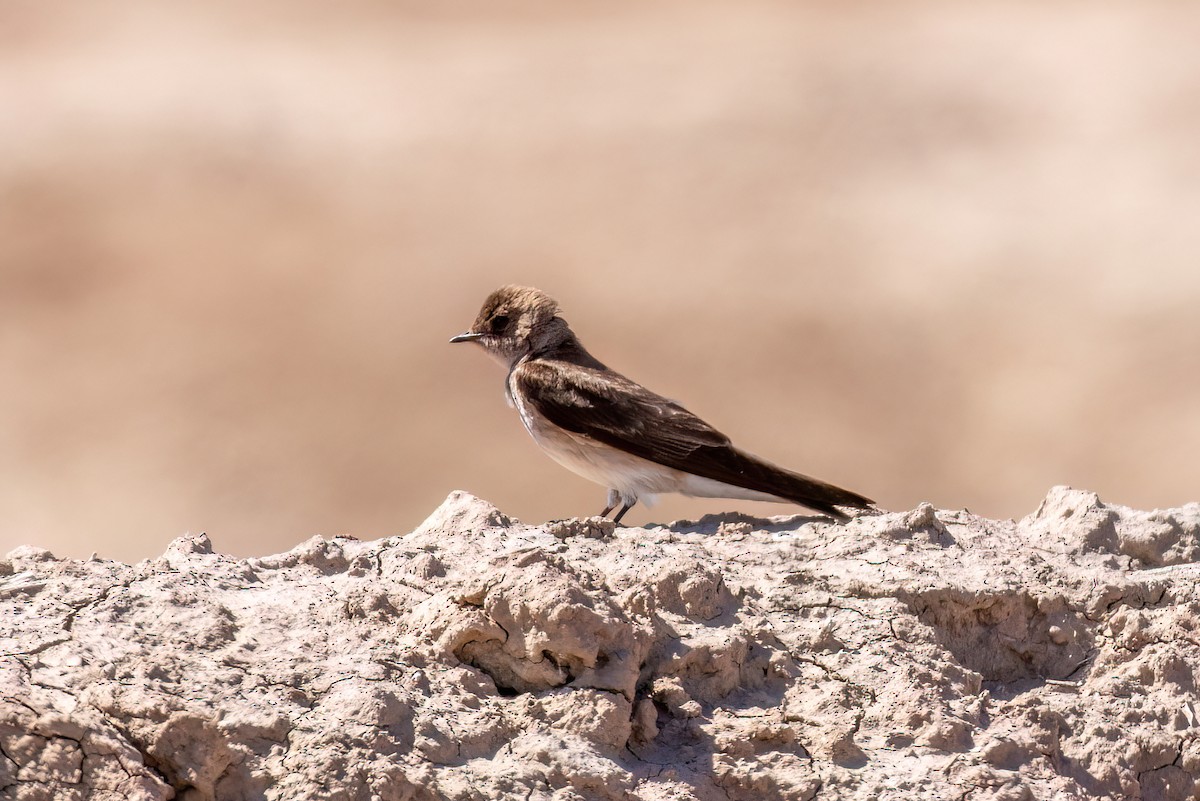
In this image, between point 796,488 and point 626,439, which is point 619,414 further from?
point 796,488

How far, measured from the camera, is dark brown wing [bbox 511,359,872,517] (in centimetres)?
624

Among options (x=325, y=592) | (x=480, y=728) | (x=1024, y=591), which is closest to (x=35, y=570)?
(x=325, y=592)

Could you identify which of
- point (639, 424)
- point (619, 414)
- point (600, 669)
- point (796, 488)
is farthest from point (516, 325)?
point (600, 669)

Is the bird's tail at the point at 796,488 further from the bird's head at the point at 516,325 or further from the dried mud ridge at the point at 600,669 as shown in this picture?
the bird's head at the point at 516,325

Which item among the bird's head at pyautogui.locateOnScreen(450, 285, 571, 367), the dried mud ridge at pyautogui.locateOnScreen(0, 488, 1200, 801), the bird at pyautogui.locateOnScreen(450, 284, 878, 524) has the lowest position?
the dried mud ridge at pyautogui.locateOnScreen(0, 488, 1200, 801)

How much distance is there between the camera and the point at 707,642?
13.3 feet

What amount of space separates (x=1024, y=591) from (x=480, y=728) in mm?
1794

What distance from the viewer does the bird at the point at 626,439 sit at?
627 cm

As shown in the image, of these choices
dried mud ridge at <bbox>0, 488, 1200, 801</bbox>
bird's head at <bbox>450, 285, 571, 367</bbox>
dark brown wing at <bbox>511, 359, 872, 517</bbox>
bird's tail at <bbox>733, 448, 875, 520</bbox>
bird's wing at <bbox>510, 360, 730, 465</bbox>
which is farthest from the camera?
bird's head at <bbox>450, 285, 571, 367</bbox>

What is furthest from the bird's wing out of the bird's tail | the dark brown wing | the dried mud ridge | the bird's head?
the dried mud ridge

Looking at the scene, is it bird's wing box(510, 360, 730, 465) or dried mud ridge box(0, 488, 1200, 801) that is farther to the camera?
bird's wing box(510, 360, 730, 465)

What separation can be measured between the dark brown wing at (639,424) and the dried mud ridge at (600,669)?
1.29 metres

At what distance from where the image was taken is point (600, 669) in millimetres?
3789

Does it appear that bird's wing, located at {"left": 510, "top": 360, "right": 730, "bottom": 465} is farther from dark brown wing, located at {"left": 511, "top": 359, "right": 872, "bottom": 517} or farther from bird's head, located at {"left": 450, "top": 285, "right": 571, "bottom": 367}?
bird's head, located at {"left": 450, "top": 285, "right": 571, "bottom": 367}
